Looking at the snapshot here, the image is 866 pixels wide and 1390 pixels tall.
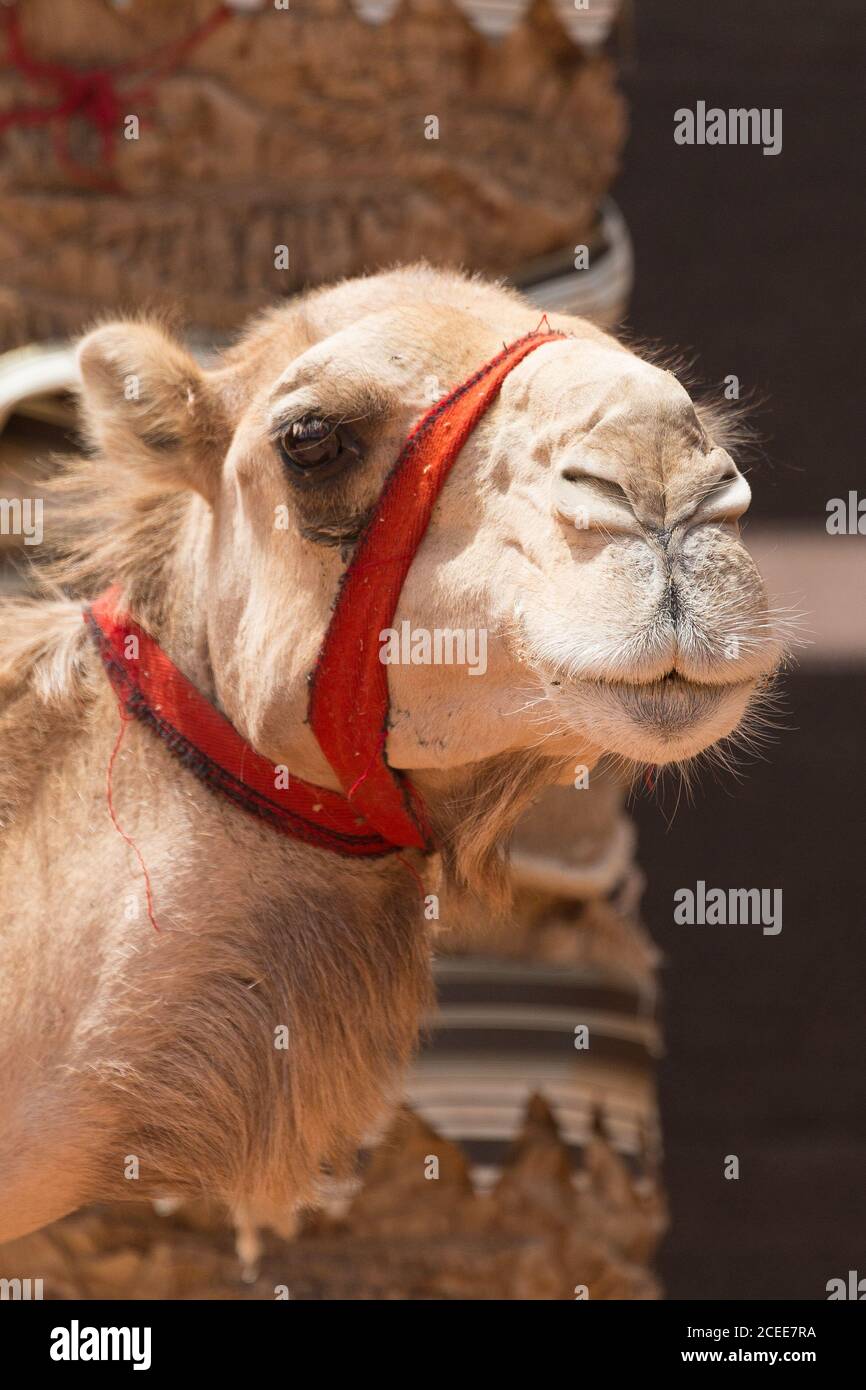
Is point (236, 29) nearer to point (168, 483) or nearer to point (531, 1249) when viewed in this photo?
point (168, 483)

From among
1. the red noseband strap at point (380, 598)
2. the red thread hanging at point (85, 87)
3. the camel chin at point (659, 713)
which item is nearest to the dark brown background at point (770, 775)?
the red thread hanging at point (85, 87)

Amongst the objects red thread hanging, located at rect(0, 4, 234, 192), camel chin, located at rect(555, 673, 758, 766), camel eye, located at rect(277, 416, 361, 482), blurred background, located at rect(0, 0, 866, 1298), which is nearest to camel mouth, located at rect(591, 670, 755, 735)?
camel chin, located at rect(555, 673, 758, 766)

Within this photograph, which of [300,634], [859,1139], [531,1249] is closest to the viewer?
[300,634]

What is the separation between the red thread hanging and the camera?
439cm

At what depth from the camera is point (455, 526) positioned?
244cm

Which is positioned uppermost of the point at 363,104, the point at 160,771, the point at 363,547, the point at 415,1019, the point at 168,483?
the point at 363,104

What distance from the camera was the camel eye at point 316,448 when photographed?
249 cm

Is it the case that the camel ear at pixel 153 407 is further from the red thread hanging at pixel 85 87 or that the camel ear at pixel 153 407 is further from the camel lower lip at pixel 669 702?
the red thread hanging at pixel 85 87

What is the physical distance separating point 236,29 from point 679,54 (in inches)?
66.0

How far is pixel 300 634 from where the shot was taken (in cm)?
254

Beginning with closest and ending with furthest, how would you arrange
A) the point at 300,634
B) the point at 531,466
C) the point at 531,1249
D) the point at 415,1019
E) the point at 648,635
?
1. the point at 648,635
2. the point at 531,466
3. the point at 300,634
4. the point at 415,1019
5. the point at 531,1249

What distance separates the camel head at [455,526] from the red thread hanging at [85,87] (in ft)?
5.68

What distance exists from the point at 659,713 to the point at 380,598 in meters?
0.48

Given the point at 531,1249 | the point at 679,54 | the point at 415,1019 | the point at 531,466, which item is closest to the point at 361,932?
the point at 415,1019
